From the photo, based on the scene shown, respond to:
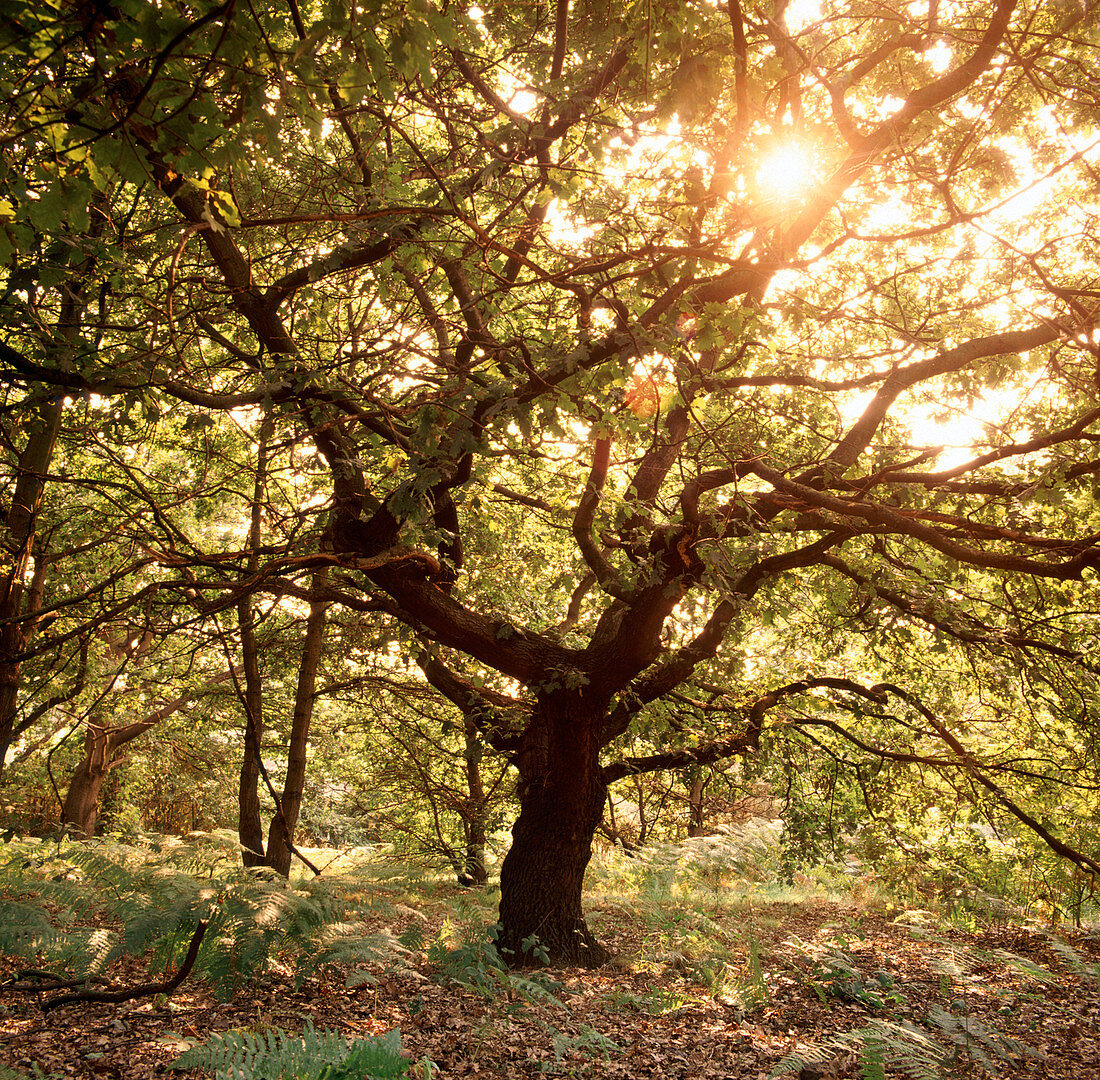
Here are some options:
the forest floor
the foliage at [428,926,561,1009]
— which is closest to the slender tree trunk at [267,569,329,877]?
the forest floor

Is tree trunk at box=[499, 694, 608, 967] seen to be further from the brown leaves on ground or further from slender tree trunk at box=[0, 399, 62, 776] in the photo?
slender tree trunk at box=[0, 399, 62, 776]

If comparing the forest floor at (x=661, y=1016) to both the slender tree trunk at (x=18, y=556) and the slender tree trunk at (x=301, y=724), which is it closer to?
the slender tree trunk at (x=18, y=556)

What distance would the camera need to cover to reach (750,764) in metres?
8.08

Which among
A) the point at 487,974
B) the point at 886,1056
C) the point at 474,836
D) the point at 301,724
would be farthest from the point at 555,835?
the point at 301,724

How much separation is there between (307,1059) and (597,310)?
5.14 meters

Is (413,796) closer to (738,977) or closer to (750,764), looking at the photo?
(750,764)

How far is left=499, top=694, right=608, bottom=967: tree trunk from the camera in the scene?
654 centimetres

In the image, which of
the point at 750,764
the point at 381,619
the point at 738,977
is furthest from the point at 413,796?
the point at 738,977

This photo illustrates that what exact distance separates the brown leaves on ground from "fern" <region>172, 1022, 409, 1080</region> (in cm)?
57

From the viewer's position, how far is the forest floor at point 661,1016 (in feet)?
12.4

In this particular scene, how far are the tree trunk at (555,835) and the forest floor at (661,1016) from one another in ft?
1.22

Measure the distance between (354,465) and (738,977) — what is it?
5047 mm

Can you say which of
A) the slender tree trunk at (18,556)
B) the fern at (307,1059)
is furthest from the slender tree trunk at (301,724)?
the fern at (307,1059)

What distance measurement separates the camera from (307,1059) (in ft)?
9.12
